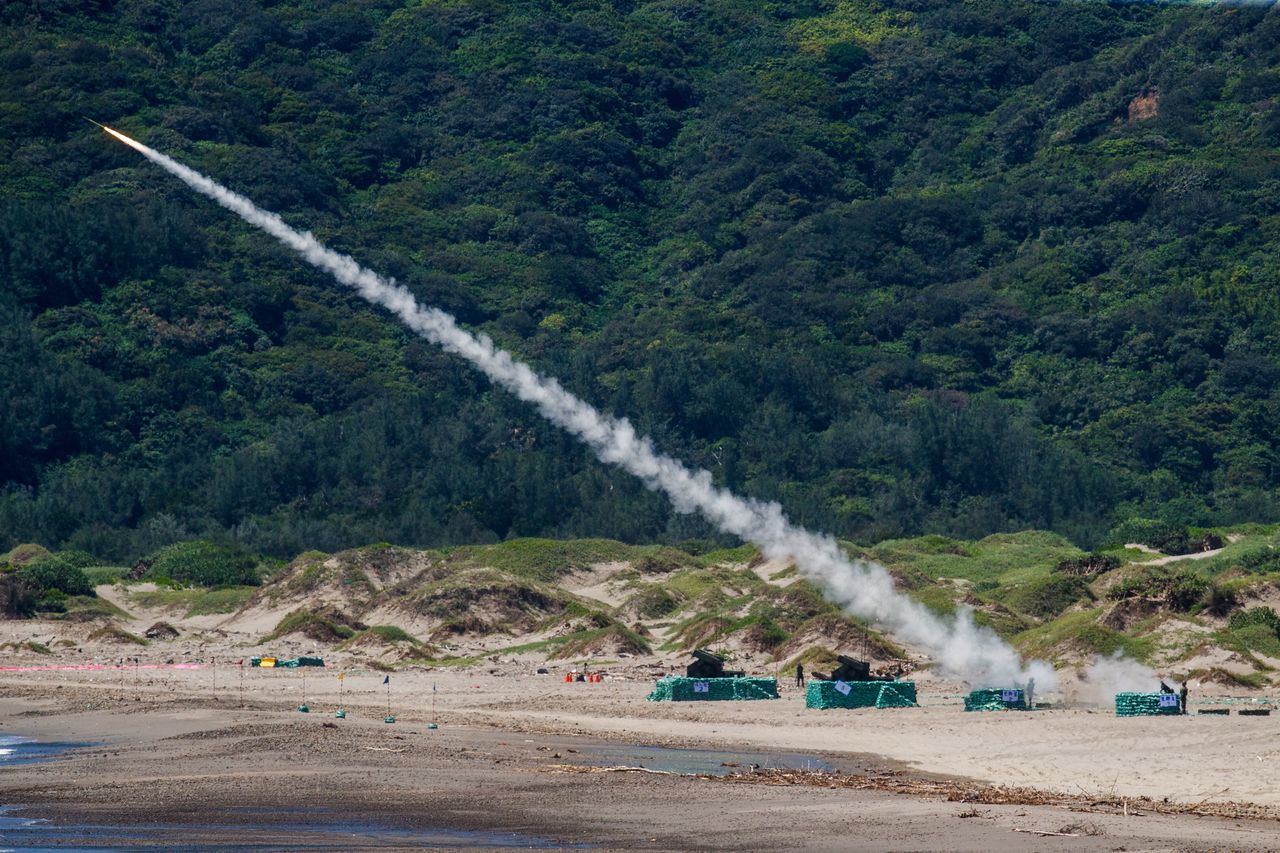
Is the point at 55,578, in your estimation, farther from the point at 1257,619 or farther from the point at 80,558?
the point at 1257,619

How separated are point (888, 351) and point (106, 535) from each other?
230 ft

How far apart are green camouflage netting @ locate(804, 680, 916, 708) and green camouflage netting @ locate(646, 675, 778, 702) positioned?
336 cm

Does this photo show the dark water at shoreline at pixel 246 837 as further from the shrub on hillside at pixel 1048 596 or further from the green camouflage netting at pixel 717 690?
the shrub on hillside at pixel 1048 596

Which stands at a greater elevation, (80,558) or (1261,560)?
(80,558)

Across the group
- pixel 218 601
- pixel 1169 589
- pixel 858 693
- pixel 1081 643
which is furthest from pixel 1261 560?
pixel 218 601

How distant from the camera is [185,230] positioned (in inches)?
6427

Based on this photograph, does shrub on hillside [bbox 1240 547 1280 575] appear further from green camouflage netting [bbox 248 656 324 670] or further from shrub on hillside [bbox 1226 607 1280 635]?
green camouflage netting [bbox 248 656 324 670]

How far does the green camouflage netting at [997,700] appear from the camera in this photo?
150 ft

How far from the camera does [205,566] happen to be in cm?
9800

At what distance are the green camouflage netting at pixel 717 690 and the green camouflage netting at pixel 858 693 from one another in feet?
11.0

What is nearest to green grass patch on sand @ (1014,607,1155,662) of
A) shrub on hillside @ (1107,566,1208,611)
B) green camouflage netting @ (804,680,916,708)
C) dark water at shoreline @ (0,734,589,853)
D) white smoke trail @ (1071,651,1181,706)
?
white smoke trail @ (1071,651,1181,706)

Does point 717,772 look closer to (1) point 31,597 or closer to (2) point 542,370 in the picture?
(1) point 31,597

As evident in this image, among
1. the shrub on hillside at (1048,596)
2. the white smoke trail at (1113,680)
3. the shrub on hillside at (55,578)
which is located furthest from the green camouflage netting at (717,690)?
the shrub on hillside at (55,578)

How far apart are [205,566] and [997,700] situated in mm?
59480
